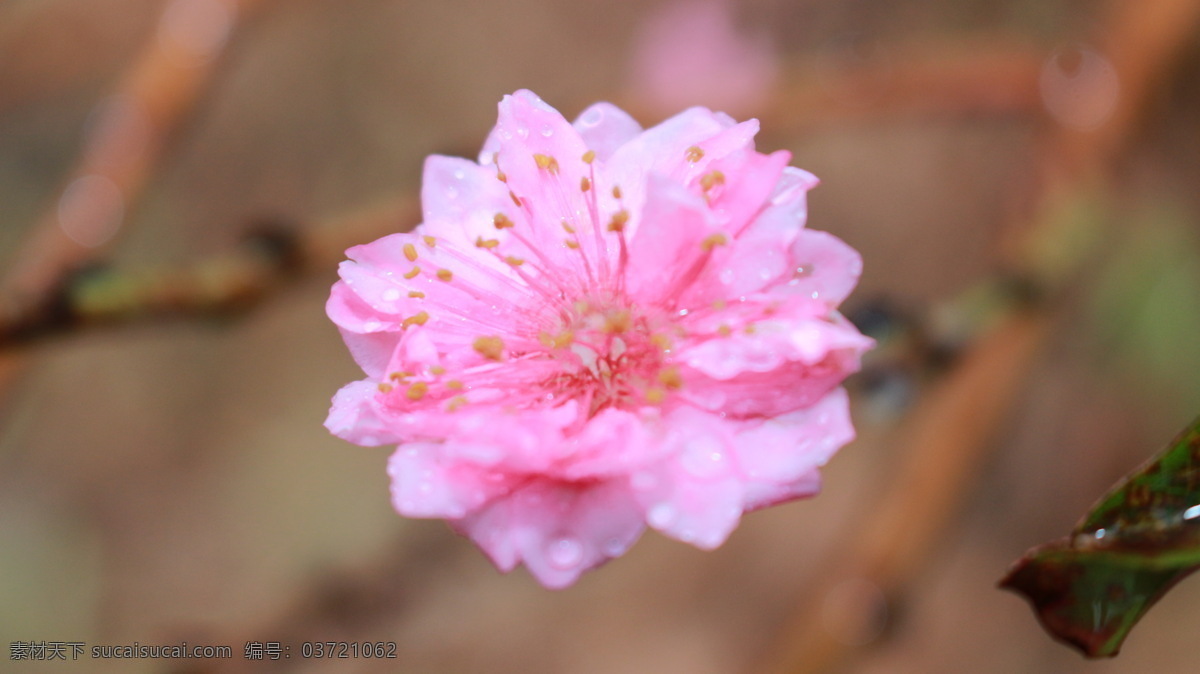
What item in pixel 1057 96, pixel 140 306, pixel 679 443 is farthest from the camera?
pixel 1057 96

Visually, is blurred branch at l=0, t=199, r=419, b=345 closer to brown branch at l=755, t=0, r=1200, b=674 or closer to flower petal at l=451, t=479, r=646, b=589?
flower petal at l=451, t=479, r=646, b=589

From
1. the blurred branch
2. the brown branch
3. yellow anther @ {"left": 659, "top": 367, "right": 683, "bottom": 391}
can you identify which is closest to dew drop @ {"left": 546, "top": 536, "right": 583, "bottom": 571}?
yellow anther @ {"left": 659, "top": 367, "right": 683, "bottom": 391}

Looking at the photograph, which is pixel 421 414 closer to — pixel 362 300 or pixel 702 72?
pixel 362 300

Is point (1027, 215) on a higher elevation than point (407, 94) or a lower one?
lower

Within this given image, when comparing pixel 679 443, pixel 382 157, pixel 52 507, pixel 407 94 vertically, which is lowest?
pixel 52 507

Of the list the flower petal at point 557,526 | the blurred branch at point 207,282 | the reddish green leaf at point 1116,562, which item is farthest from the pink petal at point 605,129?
the blurred branch at point 207,282

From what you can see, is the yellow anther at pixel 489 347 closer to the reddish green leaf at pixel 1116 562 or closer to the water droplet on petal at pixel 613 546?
the water droplet on petal at pixel 613 546

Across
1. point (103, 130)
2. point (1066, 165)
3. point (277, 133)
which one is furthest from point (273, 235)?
point (1066, 165)

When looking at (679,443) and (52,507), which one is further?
(52,507)

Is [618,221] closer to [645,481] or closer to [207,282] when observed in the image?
[645,481]
